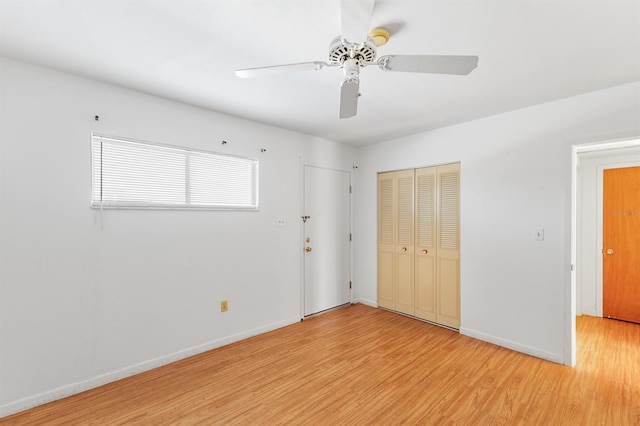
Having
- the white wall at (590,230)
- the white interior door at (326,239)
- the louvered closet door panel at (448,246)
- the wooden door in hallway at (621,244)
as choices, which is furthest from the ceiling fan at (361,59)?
the wooden door in hallway at (621,244)

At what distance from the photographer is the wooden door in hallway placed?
373cm

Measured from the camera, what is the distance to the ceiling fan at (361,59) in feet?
4.42

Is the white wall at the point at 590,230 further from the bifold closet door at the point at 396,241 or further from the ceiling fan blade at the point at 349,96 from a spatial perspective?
the ceiling fan blade at the point at 349,96

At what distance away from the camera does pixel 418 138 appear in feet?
12.8

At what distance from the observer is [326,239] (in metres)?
4.32

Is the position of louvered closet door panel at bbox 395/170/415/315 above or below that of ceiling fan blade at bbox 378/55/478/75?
below

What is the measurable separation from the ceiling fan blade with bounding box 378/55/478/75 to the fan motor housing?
0.08 metres

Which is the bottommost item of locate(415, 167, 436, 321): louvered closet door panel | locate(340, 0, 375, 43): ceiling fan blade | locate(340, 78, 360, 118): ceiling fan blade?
locate(415, 167, 436, 321): louvered closet door panel

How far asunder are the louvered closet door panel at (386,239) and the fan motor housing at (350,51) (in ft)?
9.23

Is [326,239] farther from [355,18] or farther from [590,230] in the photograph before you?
[590,230]

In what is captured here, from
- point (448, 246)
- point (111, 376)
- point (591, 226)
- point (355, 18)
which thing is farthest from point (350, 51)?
point (591, 226)

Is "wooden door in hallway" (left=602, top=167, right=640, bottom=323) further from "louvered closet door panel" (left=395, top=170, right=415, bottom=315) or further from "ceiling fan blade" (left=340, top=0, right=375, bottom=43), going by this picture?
"ceiling fan blade" (left=340, top=0, right=375, bottom=43)

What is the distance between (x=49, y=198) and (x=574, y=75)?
13.9ft

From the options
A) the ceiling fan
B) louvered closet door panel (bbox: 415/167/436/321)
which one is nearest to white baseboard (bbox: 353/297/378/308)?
louvered closet door panel (bbox: 415/167/436/321)
